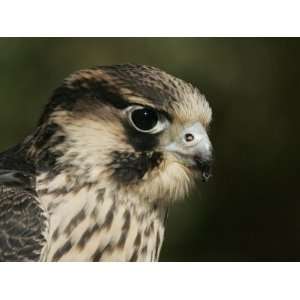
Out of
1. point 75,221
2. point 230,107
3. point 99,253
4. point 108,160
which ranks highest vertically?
point 230,107

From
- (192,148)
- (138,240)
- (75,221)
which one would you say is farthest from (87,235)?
(192,148)

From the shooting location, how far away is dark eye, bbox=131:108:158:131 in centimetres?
326

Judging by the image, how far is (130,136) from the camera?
3.28 meters

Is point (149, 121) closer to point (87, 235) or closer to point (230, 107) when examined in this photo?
point (87, 235)

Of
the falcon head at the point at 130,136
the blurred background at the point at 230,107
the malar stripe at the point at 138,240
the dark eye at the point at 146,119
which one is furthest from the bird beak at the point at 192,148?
the blurred background at the point at 230,107

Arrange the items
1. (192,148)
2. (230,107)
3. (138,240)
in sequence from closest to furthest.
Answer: (192,148), (138,240), (230,107)

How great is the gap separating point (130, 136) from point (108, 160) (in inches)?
4.7

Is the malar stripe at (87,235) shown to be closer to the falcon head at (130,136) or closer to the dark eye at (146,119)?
the falcon head at (130,136)

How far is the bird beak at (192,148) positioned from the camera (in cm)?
325

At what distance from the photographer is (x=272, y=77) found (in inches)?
154

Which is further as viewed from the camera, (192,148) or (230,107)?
A: (230,107)

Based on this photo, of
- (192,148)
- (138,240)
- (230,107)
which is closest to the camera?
(192,148)
